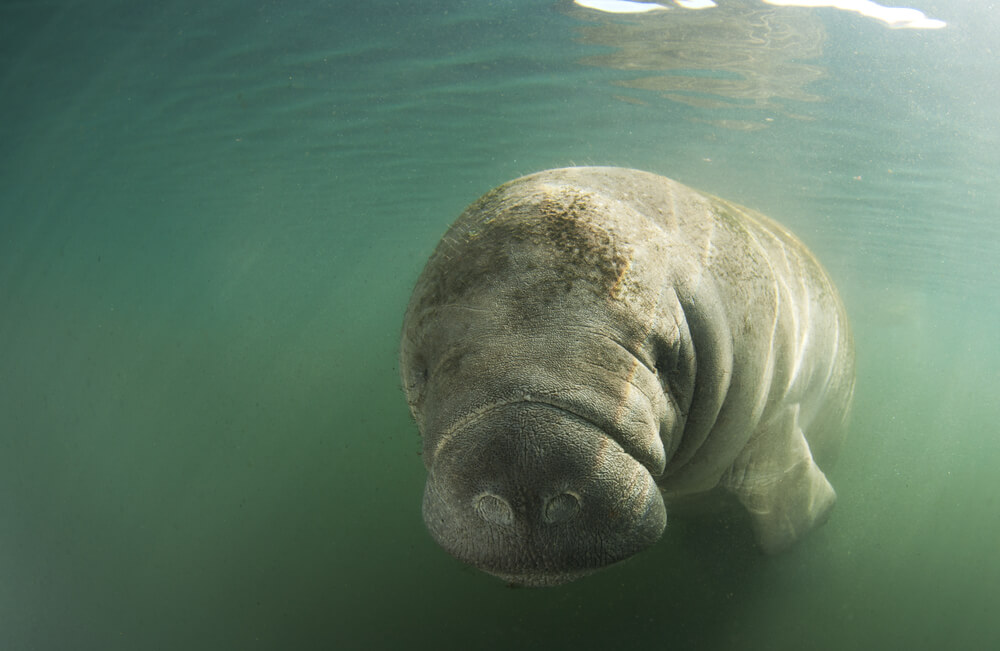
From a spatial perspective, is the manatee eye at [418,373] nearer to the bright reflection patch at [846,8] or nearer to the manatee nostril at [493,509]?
the manatee nostril at [493,509]

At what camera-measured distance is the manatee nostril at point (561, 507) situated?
1633 mm

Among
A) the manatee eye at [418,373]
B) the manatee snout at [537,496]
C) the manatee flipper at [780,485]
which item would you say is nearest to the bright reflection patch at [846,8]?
the manatee flipper at [780,485]

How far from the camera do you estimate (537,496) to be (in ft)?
5.30

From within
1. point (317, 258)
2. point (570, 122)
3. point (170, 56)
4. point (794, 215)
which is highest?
point (170, 56)

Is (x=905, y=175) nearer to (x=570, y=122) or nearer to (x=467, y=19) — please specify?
(x=570, y=122)

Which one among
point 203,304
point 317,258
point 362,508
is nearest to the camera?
point 362,508

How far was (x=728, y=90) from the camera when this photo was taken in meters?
8.40

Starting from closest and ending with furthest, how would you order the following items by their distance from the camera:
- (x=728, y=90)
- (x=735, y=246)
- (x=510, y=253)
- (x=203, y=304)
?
1. (x=510, y=253)
2. (x=735, y=246)
3. (x=728, y=90)
4. (x=203, y=304)

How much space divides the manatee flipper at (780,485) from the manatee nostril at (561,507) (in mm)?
2202

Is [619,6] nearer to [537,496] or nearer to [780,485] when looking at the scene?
[780,485]

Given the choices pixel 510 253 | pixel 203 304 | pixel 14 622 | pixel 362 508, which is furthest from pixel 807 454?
pixel 203 304

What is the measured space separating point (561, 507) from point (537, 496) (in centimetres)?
9

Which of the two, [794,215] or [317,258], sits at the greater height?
[794,215]

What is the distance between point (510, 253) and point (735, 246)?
137 cm
